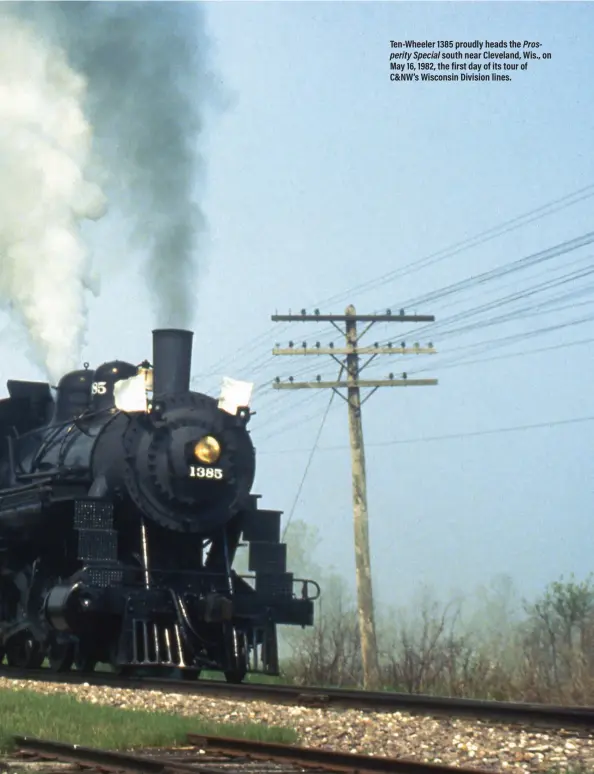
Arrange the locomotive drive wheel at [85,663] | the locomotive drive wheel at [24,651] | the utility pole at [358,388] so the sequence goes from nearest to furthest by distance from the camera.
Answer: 1. the locomotive drive wheel at [85,663]
2. the locomotive drive wheel at [24,651]
3. the utility pole at [358,388]

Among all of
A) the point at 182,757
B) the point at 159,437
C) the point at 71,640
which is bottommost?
the point at 182,757

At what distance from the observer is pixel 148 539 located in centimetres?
1455

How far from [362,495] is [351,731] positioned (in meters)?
13.3

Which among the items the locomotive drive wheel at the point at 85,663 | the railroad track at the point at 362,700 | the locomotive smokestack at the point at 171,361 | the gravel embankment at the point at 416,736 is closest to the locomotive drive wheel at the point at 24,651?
the railroad track at the point at 362,700

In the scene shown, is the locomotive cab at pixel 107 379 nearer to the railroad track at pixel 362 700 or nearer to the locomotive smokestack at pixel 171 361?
the locomotive smokestack at pixel 171 361

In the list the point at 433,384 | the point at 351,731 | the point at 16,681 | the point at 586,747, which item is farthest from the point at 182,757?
the point at 433,384

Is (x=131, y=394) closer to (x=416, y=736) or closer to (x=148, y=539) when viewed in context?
(x=148, y=539)

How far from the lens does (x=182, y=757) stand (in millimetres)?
7461

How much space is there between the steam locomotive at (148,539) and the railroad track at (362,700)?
1.55ft

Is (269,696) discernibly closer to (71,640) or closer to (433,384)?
(71,640)

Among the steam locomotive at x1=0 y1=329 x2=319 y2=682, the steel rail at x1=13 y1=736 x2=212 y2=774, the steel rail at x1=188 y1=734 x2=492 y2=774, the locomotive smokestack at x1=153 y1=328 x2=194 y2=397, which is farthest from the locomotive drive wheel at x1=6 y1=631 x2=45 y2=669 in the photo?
the steel rail at x1=188 y1=734 x2=492 y2=774

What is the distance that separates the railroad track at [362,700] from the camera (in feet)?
28.2

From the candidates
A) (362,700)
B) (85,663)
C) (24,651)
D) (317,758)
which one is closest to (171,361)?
(85,663)

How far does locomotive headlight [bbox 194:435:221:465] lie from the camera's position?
14.4 m
